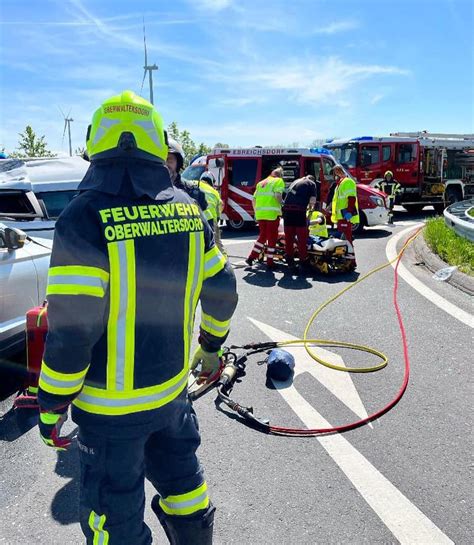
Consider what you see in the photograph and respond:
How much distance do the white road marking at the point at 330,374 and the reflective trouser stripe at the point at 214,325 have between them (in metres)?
1.87

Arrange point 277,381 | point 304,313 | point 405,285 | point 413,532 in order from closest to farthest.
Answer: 1. point 413,532
2. point 277,381
3. point 304,313
4. point 405,285


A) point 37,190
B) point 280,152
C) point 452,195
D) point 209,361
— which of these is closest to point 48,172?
point 37,190

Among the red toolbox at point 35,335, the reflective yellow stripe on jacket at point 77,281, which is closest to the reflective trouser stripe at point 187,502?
the reflective yellow stripe on jacket at point 77,281

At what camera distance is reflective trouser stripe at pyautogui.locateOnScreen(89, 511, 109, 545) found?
175 cm

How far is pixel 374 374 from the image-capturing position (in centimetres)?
438

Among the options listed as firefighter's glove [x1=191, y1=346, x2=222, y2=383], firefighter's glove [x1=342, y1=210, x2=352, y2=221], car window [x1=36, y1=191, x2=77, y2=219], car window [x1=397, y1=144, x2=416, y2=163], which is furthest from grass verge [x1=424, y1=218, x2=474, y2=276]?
car window [x1=397, y1=144, x2=416, y2=163]

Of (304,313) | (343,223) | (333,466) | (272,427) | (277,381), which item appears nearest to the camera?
(333,466)

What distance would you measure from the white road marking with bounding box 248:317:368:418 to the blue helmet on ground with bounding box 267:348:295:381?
18cm

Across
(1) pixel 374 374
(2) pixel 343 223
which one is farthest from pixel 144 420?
(2) pixel 343 223

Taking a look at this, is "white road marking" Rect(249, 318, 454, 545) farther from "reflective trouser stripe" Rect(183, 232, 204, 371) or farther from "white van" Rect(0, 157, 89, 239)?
"white van" Rect(0, 157, 89, 239)

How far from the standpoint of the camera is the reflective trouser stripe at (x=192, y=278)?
1.88 m

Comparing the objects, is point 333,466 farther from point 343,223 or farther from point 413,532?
point 343,223

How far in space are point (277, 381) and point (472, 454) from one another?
163 centimetres

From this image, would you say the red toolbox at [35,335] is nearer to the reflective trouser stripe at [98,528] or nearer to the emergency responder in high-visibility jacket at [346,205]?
the reflective trouser stripe at [98,528]
